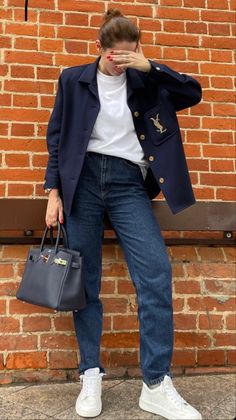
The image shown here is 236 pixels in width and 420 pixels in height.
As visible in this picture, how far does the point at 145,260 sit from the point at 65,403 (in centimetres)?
88

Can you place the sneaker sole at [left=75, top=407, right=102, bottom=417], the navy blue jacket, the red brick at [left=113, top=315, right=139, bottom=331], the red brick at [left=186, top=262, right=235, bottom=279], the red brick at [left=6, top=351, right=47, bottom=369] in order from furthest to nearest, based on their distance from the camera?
the red brick at [left=186, top=262, right=235, bottom=279] → the red brick at [left=113, top=315, right=139, bottom=331] → the red brick at [left=6, top=351, right=47, bottom=369] → the navy blue jacket → the sneaker sole at [left=75, top=407, right=102, bottom=417]

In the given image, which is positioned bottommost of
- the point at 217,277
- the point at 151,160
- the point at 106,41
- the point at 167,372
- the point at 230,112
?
the point at 167,372

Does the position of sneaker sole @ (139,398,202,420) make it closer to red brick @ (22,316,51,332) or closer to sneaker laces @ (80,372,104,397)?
sneaker laces @ (80,372,104,397)

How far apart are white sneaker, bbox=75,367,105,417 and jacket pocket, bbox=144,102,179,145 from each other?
4.15 ft

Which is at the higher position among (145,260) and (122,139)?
(122,139)

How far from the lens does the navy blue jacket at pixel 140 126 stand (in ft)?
8.48

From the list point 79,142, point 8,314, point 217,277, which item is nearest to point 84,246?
point 79,142

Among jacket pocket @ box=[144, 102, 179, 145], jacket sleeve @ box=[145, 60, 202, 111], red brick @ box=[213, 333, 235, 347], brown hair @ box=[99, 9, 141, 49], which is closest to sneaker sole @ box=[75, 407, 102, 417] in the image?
red brick @ box=[213, 333, 235, 347]

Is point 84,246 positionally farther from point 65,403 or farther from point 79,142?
point 65,403

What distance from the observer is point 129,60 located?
2.45 m

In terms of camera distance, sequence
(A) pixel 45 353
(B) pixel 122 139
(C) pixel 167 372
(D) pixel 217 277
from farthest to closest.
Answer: (D) pixel 217 277, (A) pixel 45 353, (B) pixel 122 139, (C) pixel 167 372

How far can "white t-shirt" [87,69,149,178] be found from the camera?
261cm

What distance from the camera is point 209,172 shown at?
129 inches

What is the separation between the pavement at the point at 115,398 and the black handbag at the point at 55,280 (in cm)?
56
